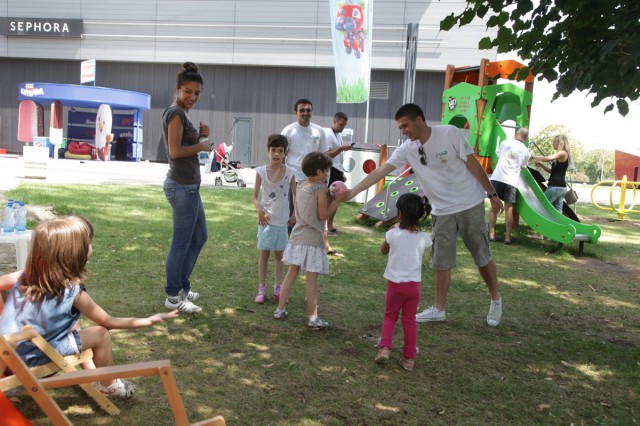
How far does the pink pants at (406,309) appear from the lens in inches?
157

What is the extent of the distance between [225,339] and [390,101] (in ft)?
87.7

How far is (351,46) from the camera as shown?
1216 centimetres

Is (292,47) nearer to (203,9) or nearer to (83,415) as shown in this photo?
(203,9)

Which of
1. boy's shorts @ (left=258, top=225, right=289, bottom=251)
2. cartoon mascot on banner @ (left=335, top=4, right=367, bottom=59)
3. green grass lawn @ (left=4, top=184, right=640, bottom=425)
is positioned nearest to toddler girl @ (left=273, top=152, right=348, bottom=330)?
green grass lawn @ (left=4, top=184, right=640, bottom=425)

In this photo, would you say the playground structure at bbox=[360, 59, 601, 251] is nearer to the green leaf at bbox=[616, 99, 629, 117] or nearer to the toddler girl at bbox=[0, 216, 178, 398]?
the green leaf at bbox=[616, 99, 629, 117]

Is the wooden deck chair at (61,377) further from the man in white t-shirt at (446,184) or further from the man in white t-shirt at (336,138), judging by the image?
the man in white t-shirt at (336,138)

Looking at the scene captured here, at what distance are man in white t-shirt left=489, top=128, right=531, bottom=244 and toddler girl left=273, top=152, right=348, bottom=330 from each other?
5581 millimetres

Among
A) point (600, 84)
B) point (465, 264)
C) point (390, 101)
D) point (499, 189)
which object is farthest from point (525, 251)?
point (390, 101)

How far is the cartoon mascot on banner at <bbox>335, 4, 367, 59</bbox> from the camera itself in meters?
12.1

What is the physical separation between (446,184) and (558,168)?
20.5 feet

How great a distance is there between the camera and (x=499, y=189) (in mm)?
9773

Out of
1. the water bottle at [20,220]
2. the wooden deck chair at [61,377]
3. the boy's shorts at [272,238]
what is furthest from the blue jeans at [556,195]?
the wooden deck chair at [61,377]

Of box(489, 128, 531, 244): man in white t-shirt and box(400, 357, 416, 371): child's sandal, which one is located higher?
box(489, 128, 531, 244): man in white t-shirt

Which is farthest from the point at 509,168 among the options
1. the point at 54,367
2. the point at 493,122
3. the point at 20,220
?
the point at 54,367
